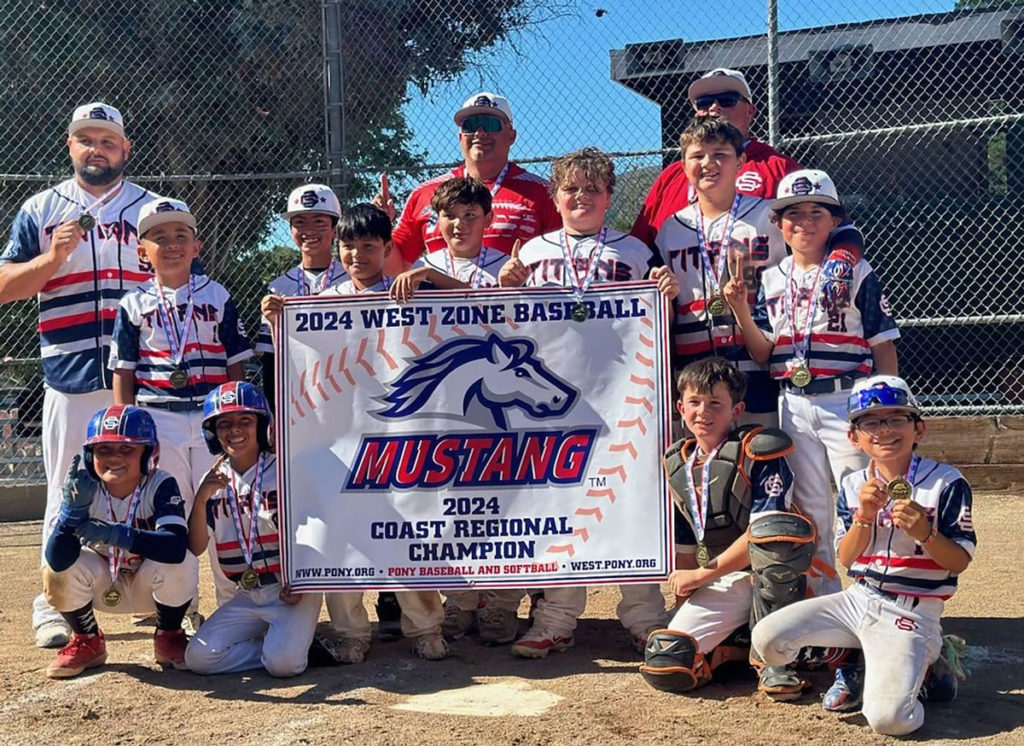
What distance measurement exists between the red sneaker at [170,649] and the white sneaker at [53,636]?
661 mm

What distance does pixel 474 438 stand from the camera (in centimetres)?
489

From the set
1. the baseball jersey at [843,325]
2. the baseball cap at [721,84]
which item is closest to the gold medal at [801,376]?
the baseball jersey at [843,325]

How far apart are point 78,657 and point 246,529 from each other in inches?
32.3

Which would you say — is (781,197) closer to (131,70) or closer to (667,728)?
(667,728)

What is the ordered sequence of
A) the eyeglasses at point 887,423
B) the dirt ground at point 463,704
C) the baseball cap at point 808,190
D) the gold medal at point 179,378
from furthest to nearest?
1. the gold medal at point 179,378
2. the baseball cap at point 808,190
3. the eyeglasses at point 887,423
4. the dirt ground at point 463,704

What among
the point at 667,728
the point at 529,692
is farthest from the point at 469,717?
the point at 667,728

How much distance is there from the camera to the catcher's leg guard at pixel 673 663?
4.32 meters

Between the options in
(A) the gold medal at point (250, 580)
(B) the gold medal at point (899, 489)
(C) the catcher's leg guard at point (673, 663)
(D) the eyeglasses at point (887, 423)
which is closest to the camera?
(B) the gold medal at point (899, 489)

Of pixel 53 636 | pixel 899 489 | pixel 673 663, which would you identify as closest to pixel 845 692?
pixel 673 663

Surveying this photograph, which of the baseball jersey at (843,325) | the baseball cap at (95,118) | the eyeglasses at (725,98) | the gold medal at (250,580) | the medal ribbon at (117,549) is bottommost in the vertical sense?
the gold medal at (250,580)

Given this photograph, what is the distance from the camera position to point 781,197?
473 cm

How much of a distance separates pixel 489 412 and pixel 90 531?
65.1 inches

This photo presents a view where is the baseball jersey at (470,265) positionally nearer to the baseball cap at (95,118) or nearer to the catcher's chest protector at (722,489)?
the catcher's chest protector at (722,489)

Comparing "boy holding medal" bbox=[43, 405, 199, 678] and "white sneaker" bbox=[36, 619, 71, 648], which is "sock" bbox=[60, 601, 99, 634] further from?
"white sneaker" bbox=[36, 619, 71, 648]
